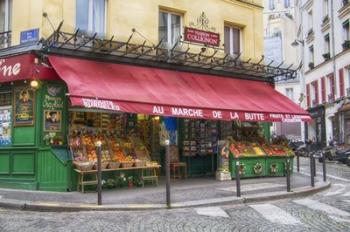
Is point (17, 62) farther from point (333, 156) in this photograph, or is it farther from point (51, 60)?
point (333, 156)

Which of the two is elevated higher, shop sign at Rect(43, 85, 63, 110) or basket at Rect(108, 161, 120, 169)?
shop sign at Rect(43, 85, 63, 110)

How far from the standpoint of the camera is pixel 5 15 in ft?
44.4

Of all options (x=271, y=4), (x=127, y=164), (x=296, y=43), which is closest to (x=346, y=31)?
(x=296, y=43)

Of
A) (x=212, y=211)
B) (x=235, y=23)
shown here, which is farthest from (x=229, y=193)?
(x=235, y=23)

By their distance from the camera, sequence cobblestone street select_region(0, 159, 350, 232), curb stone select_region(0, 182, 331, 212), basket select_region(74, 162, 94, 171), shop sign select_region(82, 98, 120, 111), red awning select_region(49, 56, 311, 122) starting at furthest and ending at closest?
basket select_region(74, 162, 94, 171), red awning select_region(49, 56, 311, 122), shop sign select_region(82, 98, 120, 111), curb stone select_region(0, 182, 331, 212), cobblestone street select_region(0, 159, 350, 232)

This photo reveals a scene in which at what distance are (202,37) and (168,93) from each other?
338 cm

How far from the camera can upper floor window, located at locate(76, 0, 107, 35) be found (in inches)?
527

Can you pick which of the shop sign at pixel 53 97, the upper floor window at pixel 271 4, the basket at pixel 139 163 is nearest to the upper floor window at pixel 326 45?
the basket at pixel 139 163

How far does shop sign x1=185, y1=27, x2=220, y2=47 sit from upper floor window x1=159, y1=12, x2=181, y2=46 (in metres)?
0.35

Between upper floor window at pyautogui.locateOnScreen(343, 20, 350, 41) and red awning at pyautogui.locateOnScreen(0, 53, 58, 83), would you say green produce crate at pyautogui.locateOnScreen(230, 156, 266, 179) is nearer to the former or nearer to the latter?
red awning at pyautogui.locateOnScreen(0, 53, 58, 83)

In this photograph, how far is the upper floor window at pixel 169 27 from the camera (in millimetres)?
15502

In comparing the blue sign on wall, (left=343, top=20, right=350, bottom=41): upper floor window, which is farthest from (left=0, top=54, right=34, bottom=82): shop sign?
(left=343, top=20, right=350, bottom=41): upper floor window

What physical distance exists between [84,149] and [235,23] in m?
7.84

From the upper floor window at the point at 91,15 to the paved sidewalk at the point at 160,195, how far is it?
14.8 feet
